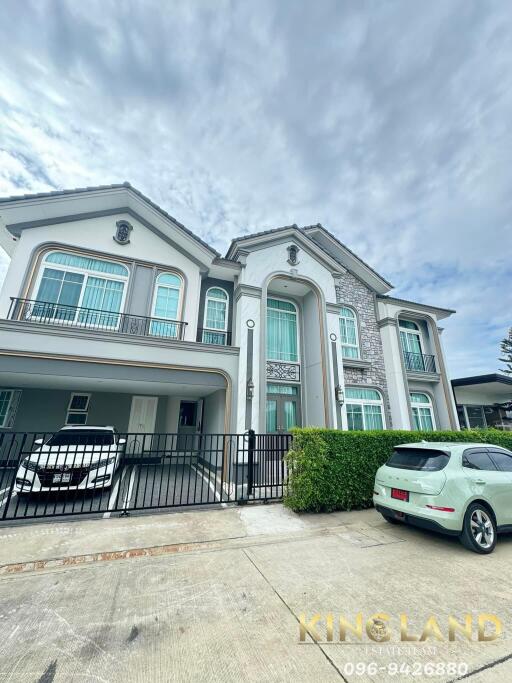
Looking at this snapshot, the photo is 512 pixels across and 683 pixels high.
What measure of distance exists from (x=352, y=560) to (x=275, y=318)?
10.3 meters

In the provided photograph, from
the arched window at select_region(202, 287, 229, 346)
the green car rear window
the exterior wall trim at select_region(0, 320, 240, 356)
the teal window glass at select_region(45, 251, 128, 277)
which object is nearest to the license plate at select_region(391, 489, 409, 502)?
the green car rear window

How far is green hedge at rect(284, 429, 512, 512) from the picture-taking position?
601cm

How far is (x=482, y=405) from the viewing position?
59.7 feet

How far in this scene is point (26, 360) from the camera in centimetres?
784

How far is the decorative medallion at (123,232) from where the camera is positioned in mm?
11039

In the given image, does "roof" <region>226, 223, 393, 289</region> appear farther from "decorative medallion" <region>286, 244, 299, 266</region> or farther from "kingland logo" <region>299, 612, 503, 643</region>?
"kingland logo" <region>299, 612, 503, 643</region>

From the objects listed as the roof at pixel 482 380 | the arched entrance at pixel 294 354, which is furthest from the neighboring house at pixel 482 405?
the arched entrance at pixel 294 354

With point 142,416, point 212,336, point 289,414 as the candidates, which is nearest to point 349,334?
point 289,414

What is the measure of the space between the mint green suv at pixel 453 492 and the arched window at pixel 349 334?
8.91m

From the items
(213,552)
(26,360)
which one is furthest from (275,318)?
(213,552)

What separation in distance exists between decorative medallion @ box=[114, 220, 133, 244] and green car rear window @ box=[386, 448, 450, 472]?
37.3 feet

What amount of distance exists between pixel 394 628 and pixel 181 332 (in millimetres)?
9558

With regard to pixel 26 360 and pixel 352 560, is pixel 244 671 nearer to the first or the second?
pixel 352 560

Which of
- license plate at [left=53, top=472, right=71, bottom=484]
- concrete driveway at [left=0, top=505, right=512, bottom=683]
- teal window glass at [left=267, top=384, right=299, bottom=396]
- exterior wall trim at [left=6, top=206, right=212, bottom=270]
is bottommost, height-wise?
concrete driveway at [left=0, top=505, right=512, bottom=683]
